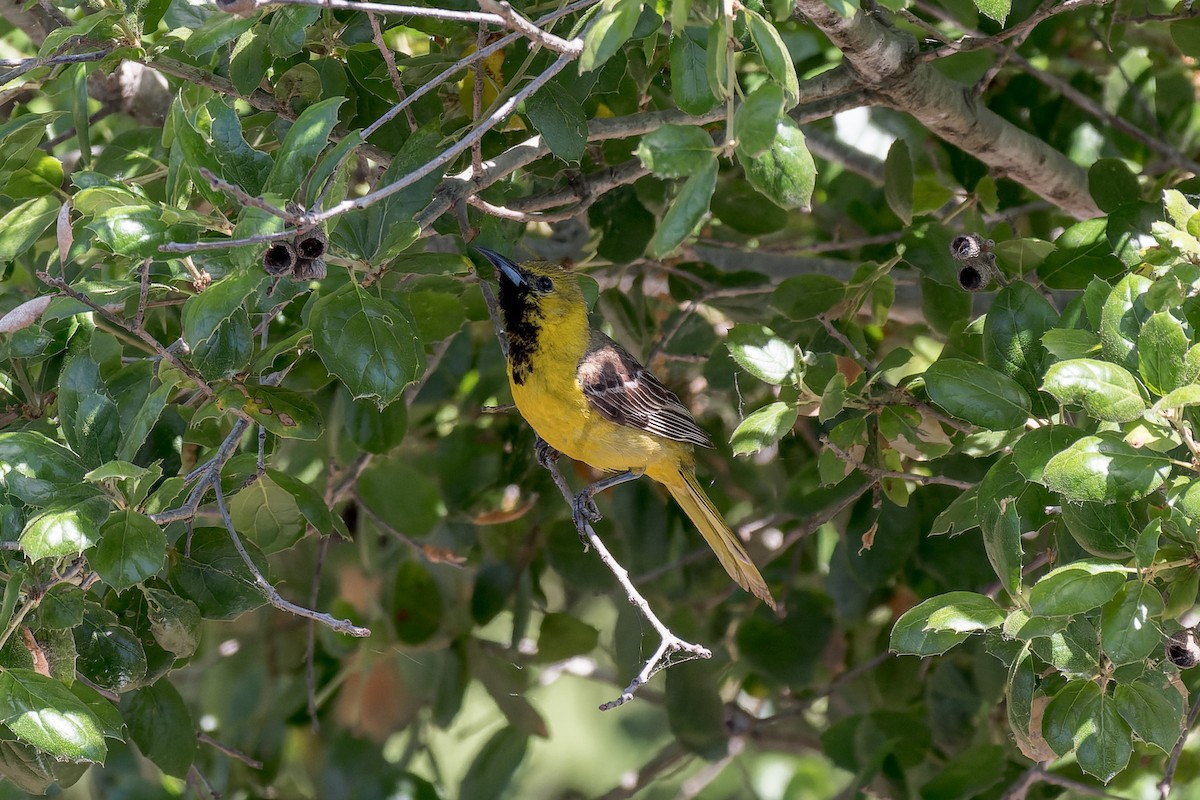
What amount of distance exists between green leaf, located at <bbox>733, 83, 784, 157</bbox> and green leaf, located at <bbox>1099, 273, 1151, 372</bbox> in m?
0.74

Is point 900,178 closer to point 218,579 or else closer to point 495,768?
point 218,579

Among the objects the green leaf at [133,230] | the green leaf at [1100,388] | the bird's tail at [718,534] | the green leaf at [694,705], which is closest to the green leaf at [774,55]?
the green leaf at [1100,388]

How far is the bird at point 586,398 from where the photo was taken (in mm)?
3525

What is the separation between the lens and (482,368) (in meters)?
4.25

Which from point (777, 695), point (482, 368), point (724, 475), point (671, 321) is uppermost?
point (671, 321)

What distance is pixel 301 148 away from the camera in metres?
2.02

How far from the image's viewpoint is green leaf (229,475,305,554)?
9.24ft

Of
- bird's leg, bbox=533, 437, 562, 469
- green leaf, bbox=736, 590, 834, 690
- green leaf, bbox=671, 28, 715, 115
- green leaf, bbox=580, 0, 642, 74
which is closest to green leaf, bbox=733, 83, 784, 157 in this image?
green leaf, bbox=580, 0, 642, 74

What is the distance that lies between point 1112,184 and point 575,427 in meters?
1.65

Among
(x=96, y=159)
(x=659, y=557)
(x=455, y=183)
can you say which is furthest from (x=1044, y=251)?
(x=96, y=159)

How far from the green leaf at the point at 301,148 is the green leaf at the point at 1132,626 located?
1.55 meters

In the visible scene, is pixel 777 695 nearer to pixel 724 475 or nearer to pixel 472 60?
pixel 724 475

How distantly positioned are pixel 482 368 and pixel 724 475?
102cm

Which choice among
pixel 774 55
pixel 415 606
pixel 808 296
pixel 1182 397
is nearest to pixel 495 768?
pixel 415 606
